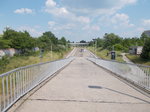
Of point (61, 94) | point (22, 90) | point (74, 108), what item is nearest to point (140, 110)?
point (74, 108)

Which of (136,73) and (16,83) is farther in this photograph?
(136,73)

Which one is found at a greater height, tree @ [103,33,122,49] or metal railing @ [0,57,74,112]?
tree @ [103,33,122,49]

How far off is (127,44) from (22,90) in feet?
234

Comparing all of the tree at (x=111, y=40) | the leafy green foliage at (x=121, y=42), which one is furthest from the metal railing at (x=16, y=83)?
the tree at (x=111, y=40)

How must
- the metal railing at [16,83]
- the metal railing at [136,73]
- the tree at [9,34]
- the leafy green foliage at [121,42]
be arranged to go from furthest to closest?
the leafy green foliage at [121,42], the tree at [9,34], the metal railing at [136,73], the metal railing at [16,83]

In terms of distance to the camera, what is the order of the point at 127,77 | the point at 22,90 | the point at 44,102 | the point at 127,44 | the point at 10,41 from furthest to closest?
the point at 127,44 → the point at 10,41 → the point at 127,77 → the point at 22,90 → the point at 44,102

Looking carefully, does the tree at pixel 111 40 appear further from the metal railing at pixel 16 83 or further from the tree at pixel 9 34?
the metal railing at pixel 16 83

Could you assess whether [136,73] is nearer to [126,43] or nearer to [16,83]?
[16,83]

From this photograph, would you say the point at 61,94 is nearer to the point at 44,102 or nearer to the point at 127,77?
the point at 44,102

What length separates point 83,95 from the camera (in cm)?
441

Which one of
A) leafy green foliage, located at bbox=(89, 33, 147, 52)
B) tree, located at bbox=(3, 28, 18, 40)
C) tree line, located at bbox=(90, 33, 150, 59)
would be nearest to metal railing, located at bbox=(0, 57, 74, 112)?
tree line, located at bbox=(90, 33, 150, 59)

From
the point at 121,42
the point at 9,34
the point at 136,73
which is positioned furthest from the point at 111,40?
the point at 136,73

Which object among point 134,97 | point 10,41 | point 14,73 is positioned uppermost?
point 10,41

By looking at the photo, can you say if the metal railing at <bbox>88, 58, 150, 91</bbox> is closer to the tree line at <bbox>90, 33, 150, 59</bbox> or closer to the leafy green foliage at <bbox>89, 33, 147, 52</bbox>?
the tree line at <bbox>90, 33, 150, 59</bbox>
